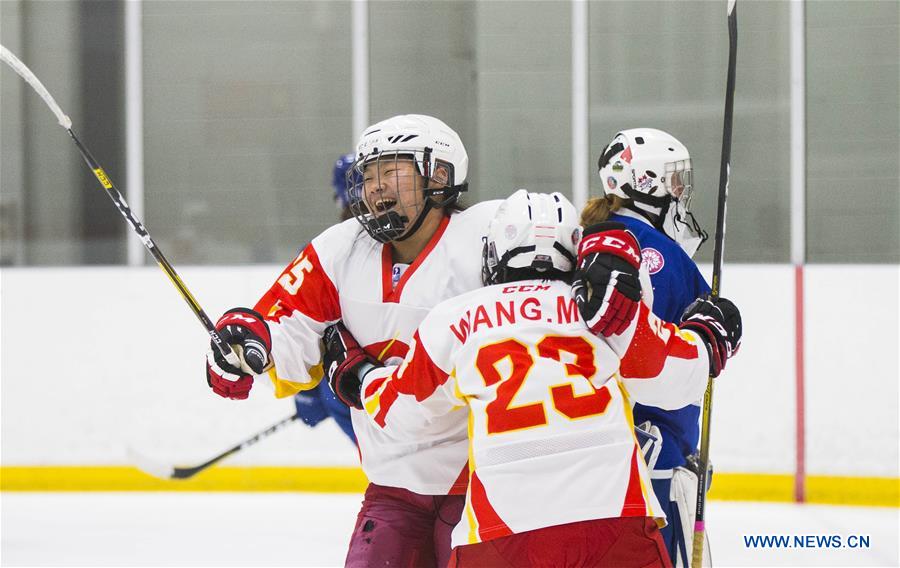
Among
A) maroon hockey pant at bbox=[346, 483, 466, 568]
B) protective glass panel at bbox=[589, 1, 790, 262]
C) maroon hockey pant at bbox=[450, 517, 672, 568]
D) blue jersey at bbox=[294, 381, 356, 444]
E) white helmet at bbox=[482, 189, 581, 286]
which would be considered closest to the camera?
maroon hockey pant at bbox=[450, 517, 672, 568]

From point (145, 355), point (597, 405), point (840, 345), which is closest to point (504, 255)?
point (597, 405)

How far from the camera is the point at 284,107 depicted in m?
5.16

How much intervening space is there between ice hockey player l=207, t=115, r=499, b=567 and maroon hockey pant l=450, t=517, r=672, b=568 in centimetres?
35

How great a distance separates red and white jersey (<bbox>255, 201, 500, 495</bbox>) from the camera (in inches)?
75.2

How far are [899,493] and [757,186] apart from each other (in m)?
1.38

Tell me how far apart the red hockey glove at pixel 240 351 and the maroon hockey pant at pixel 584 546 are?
0.55 metres

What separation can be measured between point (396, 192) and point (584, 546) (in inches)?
27.9

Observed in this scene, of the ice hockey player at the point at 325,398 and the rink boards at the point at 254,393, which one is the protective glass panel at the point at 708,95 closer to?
the rink boards at the point at 254,393

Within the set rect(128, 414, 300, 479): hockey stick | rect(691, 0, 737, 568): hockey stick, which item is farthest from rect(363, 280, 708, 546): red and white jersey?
rect(128, 414, 300, 479): hockey stick

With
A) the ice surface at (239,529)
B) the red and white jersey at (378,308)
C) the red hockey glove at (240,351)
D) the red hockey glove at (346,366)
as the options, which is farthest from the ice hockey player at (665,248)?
the ice surface at (239,529)

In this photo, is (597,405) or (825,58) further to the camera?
(825,58)

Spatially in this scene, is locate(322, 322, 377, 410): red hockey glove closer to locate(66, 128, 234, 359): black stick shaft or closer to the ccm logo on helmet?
locate(66, 128, 234, 359): black stick shaft

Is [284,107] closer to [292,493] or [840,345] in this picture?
[292,493]

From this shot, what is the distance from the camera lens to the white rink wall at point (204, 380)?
14.4 feet
